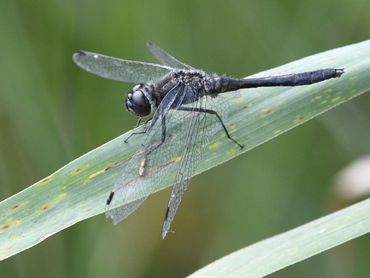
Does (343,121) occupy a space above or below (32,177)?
below

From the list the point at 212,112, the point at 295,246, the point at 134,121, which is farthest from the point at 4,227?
the point at 134,121

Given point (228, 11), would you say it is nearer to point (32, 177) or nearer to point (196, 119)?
point (196, 119)

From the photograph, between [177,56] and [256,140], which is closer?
[256,140]

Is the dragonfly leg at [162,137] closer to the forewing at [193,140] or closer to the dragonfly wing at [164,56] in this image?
the forewing at [193,140]

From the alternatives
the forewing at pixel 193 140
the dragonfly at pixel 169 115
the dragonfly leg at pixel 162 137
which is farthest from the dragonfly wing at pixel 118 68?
the dragonfly leg at pixel 162 137

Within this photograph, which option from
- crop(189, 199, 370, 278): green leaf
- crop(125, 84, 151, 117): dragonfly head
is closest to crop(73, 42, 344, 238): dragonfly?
crop(125, 84, 151, 117): dragonfly head

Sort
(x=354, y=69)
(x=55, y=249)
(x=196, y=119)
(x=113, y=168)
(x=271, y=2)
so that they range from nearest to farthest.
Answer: (x=113, y=168) → (x=354, y=69) → (x=196, y=119) → (x=55, y=249) → (x=271, y=2)

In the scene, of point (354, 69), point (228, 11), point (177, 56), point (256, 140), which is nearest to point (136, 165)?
point (256, 140)
